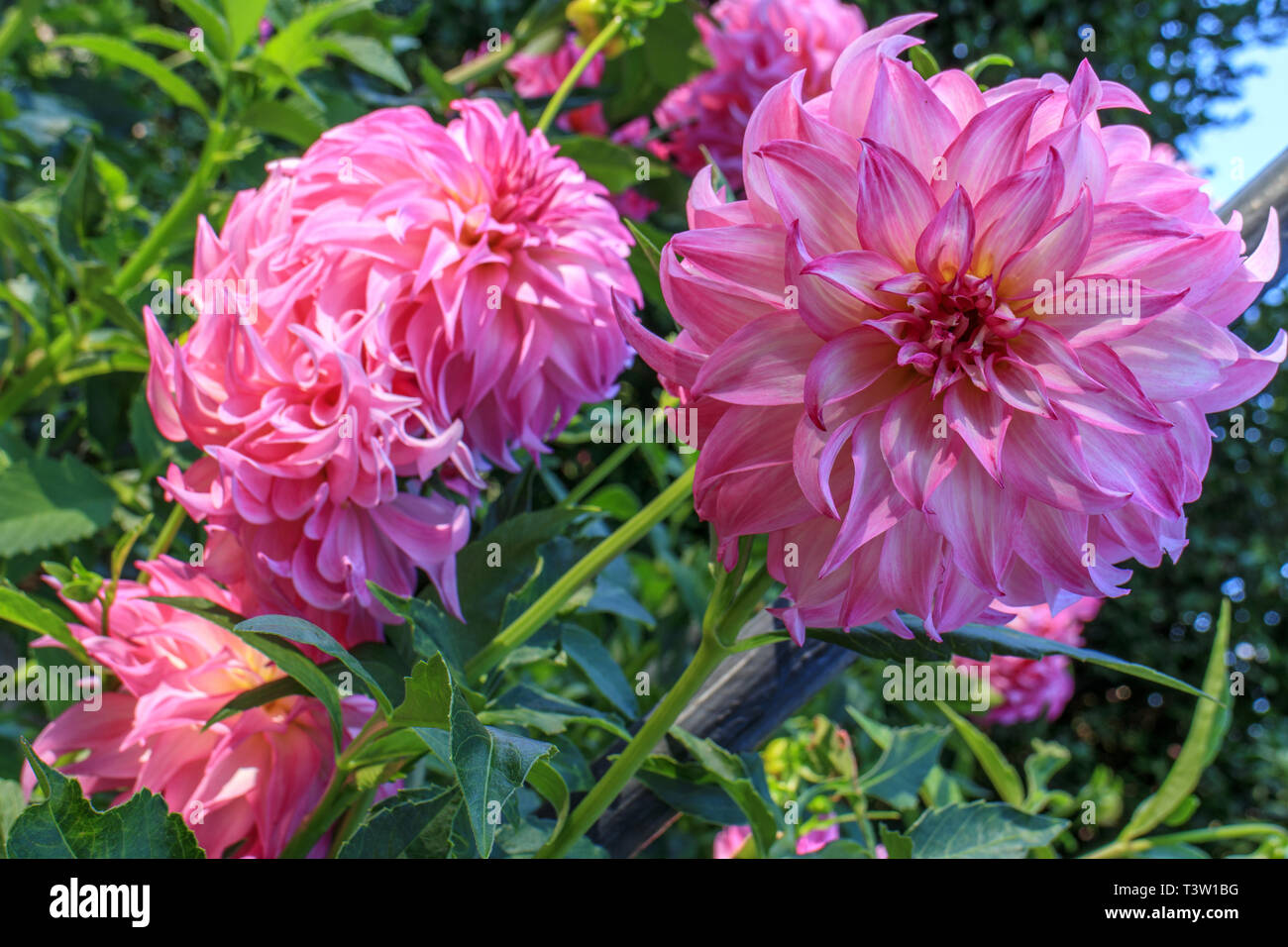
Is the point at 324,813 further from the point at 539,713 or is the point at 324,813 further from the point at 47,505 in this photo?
the point at 47,505

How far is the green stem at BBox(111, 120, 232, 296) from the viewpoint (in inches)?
24.8

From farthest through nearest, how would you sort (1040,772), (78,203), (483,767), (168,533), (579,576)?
(1040,772), (78,203), (168,533), (579,576), (483,767)

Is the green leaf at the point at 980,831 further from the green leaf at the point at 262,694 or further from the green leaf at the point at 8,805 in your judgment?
the green leaf at the point at 8,805

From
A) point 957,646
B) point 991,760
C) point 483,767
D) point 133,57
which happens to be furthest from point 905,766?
point 133,57

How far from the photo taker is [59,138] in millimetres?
881

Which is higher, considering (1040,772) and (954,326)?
(954,326)

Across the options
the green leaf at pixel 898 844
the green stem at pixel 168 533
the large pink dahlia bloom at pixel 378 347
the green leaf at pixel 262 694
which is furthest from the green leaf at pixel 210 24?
the green leaf at pixel 898 844

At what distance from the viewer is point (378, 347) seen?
41 centimetres

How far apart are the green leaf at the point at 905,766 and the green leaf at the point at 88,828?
1.33 ft

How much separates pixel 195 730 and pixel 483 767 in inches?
7.4

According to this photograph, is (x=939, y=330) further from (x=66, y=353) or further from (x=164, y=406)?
(x=66, y=353)

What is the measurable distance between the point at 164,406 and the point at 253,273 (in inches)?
2.7
